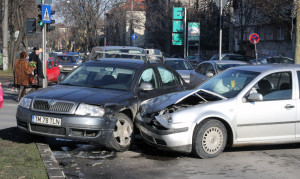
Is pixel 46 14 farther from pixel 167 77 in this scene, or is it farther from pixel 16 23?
pixel 16 23

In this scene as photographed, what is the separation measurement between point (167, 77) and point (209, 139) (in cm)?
240

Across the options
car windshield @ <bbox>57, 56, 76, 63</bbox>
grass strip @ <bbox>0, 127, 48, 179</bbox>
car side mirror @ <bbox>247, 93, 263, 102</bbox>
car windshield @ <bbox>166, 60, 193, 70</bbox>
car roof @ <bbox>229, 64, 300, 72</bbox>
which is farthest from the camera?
car windshield @ <bbox>57, 56, 76, 63</bbox>

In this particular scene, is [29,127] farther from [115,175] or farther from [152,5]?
[152,5]

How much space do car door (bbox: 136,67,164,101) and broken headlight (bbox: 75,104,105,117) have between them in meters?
1.11

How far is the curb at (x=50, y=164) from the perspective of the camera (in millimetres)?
5911

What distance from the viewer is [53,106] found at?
7.43 metres

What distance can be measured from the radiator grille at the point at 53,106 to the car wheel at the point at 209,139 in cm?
202

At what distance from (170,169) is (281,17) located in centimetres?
2943

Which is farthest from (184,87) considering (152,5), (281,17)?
(152,5)

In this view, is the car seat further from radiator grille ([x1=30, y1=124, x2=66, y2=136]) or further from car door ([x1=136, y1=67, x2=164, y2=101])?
radiator grille ([x1=30, y1=124, x2=66, y2=136])

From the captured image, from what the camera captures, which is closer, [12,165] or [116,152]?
[12,165]

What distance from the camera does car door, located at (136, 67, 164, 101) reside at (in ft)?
27.6

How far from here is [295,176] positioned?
6.42 m

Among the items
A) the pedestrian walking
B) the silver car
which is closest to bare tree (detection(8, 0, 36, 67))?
the pedestrian walking
